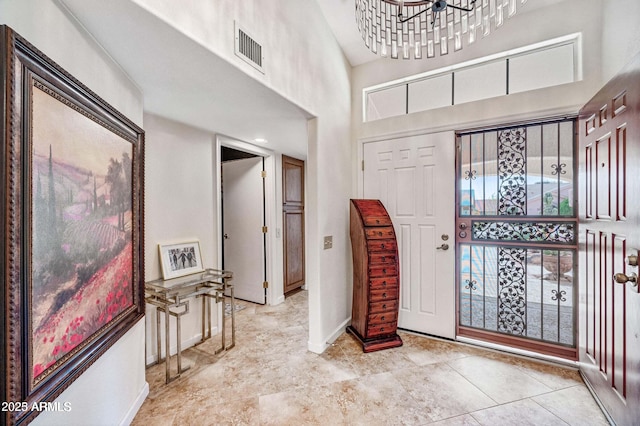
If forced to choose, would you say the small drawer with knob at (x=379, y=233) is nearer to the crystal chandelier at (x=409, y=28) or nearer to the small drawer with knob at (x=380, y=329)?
the small drawer with knob at (x=380, y=329)

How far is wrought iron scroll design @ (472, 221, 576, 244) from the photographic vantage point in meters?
2.29

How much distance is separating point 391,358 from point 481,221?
153 centimetres

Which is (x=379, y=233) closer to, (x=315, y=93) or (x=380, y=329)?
(x=380, y=329)

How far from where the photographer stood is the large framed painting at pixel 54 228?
85 centimetres

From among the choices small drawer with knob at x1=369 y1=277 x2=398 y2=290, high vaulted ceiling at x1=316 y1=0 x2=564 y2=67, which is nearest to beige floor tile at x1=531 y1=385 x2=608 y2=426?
small drawer with knob at x1=369 y1=277 x2=398 y2=290

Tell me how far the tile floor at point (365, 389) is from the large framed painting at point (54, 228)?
0.82 meters

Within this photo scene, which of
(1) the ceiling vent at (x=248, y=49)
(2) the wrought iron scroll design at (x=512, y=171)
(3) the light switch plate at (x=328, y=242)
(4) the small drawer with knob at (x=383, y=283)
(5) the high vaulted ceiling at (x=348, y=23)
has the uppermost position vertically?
(5) the high vaulted ceiling at (x=348, y=23)

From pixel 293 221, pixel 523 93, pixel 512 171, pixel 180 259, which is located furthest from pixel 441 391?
pixel 293 221

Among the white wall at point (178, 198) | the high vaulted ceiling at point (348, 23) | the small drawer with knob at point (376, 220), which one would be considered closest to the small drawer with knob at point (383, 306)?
the small drawer with knob at point (376, 220)

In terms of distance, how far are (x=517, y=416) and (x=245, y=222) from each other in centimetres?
345

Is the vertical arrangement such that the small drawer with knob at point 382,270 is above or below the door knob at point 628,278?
below

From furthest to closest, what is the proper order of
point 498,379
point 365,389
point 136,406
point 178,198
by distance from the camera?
point 178,198 < point 498,379 < point 365,389 < point 136,406

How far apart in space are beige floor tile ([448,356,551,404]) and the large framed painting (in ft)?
8.11

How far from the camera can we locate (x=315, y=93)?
8.18 ft
